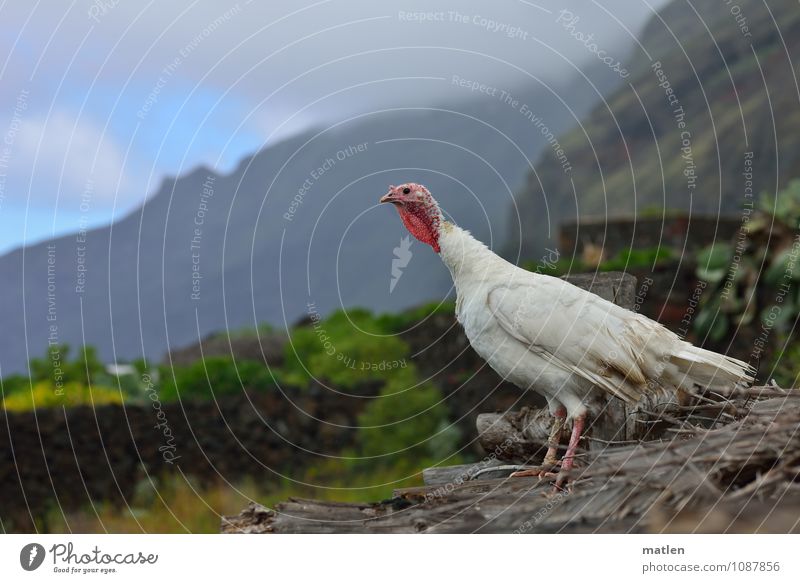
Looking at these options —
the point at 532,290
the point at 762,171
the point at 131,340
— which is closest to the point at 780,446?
the point at 532,290

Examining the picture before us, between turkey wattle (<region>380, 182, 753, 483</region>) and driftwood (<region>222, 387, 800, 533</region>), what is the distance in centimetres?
28

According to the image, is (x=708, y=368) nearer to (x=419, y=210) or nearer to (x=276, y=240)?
(x=419, y=210)

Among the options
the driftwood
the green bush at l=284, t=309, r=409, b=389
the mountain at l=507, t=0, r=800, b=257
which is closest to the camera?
the driftwood

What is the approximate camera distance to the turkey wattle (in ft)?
17.1

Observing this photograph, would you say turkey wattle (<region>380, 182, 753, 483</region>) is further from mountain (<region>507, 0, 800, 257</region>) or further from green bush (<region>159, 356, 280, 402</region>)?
mountain (<region>507, 0, 800, 257</region>)

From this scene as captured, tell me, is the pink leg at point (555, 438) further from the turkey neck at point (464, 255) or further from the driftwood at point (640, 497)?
the turkey neck at point (464, 255)

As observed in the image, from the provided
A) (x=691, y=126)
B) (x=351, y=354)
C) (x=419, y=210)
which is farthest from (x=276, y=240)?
(x=691, y=126)

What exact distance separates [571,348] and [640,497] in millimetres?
1192

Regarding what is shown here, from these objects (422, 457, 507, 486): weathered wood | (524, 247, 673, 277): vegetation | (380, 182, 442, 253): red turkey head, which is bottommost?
(422, 457, 507, 486): weathered wood

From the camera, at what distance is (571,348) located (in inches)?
205

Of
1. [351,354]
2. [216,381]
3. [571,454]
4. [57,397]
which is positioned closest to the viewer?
[571,454]

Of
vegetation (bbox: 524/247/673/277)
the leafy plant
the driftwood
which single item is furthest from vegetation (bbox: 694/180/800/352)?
the leafy plant

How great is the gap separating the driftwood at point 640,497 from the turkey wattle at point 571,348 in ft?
0.92

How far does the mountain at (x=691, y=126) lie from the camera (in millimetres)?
34656
